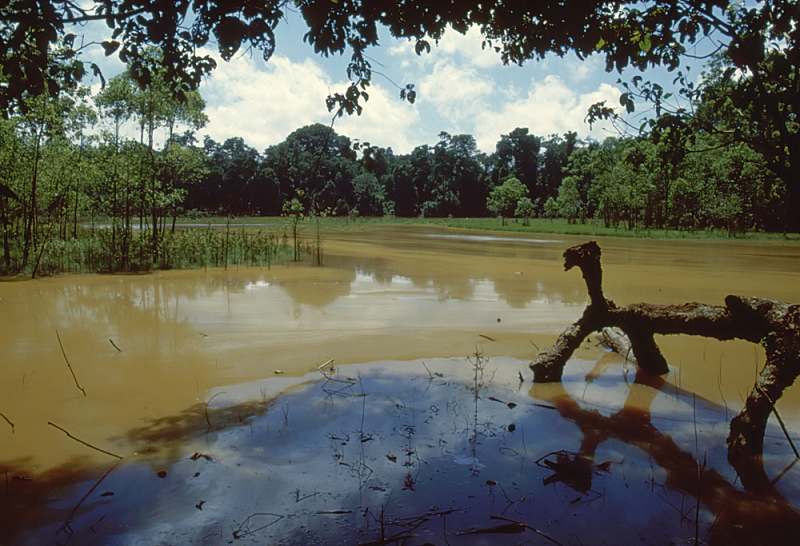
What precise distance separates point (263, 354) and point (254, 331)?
1340 mm

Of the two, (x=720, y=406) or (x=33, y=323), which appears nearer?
(x=720, y=406)

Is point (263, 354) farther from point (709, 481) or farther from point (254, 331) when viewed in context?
point (709, 481)

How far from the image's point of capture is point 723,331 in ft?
15.3

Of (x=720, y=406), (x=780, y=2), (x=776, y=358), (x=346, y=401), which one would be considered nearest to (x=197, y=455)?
(x=346, y=401)

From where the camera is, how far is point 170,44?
3.93 m

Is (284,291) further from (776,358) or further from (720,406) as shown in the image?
(776,358)

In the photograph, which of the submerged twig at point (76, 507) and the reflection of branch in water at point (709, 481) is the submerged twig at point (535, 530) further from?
the submerged twig at point (76, 507)

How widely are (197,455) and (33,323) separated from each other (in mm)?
6424

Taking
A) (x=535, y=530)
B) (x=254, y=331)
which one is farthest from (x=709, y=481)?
(x=254, y=331)

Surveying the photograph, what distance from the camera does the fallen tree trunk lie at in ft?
12.9

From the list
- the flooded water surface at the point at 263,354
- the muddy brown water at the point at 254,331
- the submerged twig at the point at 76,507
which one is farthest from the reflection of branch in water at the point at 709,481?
the submerged twig at the point at 76,507

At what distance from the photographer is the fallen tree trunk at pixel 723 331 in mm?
3928

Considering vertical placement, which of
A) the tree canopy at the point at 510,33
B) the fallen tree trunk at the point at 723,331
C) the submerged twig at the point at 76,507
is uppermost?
the tree canopy at the point at 510,33

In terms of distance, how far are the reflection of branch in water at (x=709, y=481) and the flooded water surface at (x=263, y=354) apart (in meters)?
0.21
